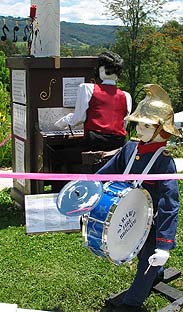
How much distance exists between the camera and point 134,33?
2886cm

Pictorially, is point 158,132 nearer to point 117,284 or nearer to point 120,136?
point 117,284

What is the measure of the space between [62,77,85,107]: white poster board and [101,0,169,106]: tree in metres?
22.2

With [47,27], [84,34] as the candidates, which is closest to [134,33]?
[47,27]

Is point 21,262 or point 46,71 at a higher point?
point 46,71

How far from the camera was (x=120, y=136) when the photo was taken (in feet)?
16.5

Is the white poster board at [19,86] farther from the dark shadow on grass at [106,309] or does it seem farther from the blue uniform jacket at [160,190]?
the dark shadow on grass at [106,309]

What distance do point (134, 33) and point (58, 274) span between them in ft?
85.6

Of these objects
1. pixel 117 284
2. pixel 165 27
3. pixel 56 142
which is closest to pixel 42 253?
pixel 117 284

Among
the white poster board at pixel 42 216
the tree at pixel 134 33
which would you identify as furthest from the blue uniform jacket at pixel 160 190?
the tree at pixel 134 33

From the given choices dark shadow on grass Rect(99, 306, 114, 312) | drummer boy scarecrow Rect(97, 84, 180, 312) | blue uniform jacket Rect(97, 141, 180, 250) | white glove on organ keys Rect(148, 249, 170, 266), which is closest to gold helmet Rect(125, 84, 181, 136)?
drummer boy scarecrow Rect(97, 84, 180, 312)

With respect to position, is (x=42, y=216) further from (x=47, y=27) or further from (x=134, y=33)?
(x=134, y=33)

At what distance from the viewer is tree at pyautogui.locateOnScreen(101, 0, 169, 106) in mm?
27250

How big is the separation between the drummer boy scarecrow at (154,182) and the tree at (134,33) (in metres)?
24.5

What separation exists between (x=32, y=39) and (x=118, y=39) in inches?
965
